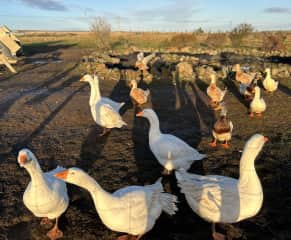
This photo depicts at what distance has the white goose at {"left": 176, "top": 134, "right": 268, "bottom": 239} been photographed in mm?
3326

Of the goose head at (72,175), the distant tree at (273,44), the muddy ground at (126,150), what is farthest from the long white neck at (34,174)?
the distant tree at (273,44)

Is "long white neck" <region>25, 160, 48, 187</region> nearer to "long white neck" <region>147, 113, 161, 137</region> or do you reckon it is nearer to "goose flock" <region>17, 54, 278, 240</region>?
"goose flock" <region>17, 54, 278, 240</region>

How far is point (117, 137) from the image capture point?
704cm

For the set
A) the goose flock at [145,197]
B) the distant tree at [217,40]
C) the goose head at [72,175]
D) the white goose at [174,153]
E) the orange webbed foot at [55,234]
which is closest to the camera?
the goose head at [72,175]

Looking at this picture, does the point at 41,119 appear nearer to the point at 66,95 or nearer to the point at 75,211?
the point at 66,95

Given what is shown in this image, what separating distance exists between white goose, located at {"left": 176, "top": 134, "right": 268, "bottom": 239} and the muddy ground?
46cm

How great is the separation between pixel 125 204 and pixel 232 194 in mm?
1304

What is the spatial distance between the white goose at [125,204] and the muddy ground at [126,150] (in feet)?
1.65

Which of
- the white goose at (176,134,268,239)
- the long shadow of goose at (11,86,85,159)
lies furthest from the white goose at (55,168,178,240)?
the long shadow of goose at (11,86,85,159)

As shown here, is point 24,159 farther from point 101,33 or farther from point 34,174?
point 101,33

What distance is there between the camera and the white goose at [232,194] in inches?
131

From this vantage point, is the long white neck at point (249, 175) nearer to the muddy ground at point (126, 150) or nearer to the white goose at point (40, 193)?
the muddy ground at point (126, 150)

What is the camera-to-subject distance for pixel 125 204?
10.6ft

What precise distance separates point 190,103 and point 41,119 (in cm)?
516
